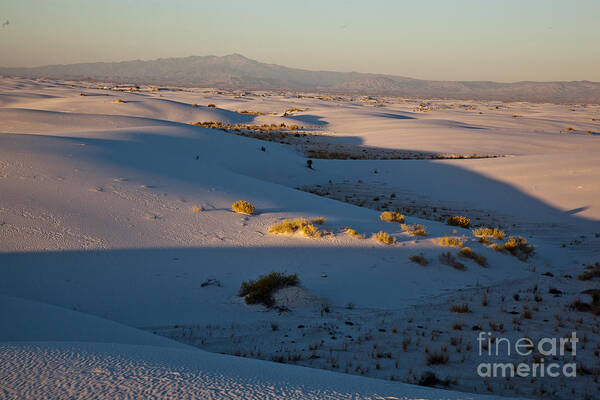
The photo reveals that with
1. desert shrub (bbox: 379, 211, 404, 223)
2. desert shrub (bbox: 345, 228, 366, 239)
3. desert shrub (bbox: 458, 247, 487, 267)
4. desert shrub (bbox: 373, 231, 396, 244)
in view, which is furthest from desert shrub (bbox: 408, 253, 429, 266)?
desert shrub (bbox: 379, 211, 404, 223)

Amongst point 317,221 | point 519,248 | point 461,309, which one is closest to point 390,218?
point 317,221

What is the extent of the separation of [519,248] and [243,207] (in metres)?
6.64

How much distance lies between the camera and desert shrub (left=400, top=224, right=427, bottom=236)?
9859 millimetres

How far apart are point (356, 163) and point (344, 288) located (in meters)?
14.9

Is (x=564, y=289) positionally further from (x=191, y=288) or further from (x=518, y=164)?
(x=518, y=164)

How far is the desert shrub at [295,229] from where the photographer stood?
9.20 meters

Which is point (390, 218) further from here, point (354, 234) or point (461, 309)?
point (461, 309)

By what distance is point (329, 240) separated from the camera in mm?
9102

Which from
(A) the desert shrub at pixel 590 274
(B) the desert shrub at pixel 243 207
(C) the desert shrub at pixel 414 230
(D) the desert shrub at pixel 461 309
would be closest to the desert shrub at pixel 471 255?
(C) the desert shrub at pixel 414 230

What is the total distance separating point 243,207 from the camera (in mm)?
10344

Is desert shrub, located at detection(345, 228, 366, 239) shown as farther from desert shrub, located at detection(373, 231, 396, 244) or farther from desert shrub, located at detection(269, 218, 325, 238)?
desert shrub, located at detection(269, 218, 325, 238)
